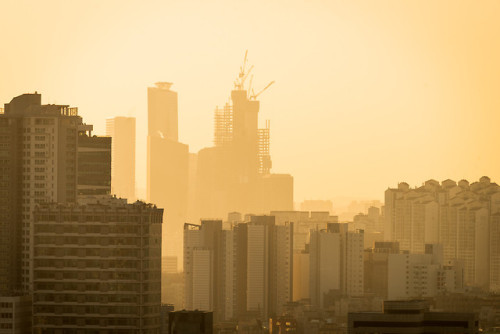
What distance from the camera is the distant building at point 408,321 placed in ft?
183

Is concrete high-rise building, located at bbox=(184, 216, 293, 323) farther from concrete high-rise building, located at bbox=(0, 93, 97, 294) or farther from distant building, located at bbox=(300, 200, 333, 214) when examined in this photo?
concrete high-rise building, located at bbox=(0, 93, 97, 294)

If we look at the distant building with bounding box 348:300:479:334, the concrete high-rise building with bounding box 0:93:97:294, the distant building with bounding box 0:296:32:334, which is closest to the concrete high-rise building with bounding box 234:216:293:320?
the concrete high-rise building with bounding box 0:93:97:294

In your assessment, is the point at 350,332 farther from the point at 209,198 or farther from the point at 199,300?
the point at 209,198

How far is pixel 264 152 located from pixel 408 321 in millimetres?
94200

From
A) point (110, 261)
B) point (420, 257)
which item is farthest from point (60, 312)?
point (420, 257)

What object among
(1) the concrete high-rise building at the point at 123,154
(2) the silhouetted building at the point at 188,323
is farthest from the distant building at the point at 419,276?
(2) the silhouetted building at the point at 188,323

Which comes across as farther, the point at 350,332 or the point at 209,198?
the point at 209,198

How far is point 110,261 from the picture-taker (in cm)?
6116

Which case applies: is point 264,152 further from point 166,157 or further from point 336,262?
point 336,262

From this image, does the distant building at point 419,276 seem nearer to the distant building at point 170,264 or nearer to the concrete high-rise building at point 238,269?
the concrete high-rise building at point 238,269

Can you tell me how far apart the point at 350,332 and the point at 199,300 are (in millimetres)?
41641

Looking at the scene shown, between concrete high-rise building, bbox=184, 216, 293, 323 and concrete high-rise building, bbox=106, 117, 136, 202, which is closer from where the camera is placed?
concrete high-rise building, bbox=184, 216, 293, 323

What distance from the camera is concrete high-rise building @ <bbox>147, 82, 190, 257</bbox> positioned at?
458 ft

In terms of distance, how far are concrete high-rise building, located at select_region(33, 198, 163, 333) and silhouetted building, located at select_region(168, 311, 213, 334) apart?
3772mm
